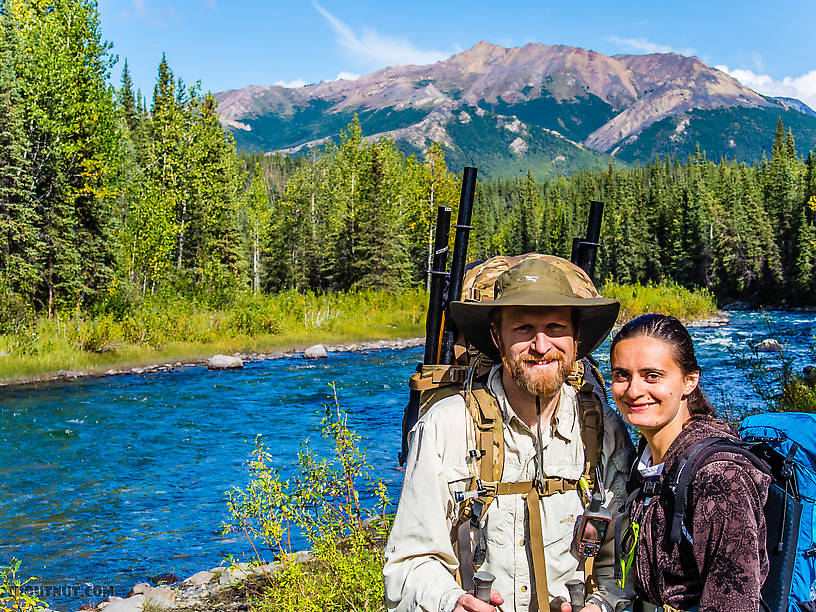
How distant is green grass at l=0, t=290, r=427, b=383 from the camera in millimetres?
21984

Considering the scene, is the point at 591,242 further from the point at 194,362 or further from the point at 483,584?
the point at 194,362

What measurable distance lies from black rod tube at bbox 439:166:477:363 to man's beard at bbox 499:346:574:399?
3.02 feet

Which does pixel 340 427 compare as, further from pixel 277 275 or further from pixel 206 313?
pixel 277 275

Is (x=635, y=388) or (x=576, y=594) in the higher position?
(x=635, y=388)

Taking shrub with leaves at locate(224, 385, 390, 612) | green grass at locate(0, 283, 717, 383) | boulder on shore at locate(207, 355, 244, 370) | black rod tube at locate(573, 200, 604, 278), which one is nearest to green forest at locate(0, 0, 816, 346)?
green grass at locate(0, 283, 717, 383)

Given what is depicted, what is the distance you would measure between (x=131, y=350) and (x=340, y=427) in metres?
20.9

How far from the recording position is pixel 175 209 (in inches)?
1248

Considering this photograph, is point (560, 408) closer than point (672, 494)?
No

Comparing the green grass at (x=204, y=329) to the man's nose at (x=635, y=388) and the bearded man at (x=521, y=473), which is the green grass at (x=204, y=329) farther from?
the man's nose at (x=635, y=388)

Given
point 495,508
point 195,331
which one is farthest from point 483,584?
point 195,331

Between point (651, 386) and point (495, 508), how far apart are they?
0.69m

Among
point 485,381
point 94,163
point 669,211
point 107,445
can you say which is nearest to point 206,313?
point 94,163

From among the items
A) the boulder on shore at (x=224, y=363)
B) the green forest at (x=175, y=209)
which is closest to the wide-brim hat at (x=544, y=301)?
the green forest at (x=175, y=209)

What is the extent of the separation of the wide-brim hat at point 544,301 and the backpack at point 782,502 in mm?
648
